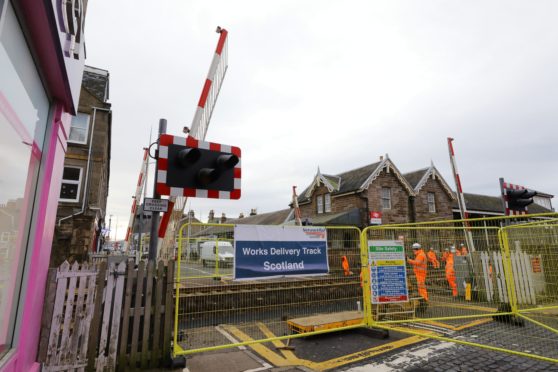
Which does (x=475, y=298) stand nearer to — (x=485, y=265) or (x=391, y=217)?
(x=485, y=265)

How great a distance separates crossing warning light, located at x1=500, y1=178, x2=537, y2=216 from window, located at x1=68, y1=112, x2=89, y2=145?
20098 mm

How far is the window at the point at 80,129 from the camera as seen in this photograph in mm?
17516

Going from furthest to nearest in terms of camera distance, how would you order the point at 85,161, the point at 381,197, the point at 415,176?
the point at 415,176
the point at 381,197
the point at 85,161

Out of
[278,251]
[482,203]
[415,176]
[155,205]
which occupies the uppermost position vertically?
[415,176]

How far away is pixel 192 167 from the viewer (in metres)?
4.42

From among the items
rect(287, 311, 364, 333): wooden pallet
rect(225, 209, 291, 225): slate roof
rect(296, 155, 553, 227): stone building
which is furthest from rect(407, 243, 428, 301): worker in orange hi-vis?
rect(225, 209, 291, 225): slate roof

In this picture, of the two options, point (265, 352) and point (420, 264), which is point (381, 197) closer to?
point (420, 264)

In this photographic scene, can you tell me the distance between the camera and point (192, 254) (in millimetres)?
6492

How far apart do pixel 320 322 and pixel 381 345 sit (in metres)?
1.19

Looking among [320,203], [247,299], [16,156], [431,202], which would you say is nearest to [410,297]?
[247,299]

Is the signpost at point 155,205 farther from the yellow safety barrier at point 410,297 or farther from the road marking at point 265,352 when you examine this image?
the road marking at point 265,352

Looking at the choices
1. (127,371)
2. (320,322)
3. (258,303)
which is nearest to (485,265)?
(320,322)

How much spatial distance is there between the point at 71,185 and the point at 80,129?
3417mm

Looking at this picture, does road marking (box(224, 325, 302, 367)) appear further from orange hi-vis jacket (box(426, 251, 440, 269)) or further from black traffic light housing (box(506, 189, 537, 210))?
black traffic light housing (box(506, 189, 537, 210))
